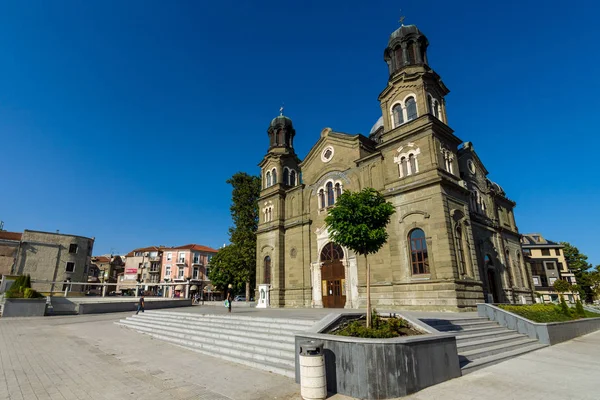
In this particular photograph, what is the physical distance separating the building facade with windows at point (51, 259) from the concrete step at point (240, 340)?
1451 inches

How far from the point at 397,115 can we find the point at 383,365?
66.9 feet

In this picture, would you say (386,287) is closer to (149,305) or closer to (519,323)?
(519,323)

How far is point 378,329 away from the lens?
832 centimetres

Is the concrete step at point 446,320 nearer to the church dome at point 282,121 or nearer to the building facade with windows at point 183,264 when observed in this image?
the church dome at point 282,121

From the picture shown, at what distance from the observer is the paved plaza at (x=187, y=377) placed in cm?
682

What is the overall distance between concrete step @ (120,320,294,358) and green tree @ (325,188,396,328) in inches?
142

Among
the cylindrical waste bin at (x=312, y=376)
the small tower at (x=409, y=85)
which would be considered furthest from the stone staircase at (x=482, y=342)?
the small tower at (x=409, y=85)

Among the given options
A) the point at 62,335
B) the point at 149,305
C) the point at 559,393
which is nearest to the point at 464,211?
the point at 559,393

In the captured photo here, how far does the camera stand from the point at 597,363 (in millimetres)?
10000

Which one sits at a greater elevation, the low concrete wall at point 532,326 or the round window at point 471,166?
the round window at point 471,166

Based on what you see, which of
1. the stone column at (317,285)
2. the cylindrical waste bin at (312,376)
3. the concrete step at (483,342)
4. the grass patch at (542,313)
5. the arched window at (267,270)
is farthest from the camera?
the arched window at (267,270)

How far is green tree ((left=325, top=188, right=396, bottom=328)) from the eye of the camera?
10.0 meters

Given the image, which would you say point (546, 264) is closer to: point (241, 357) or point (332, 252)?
point (332, 252)

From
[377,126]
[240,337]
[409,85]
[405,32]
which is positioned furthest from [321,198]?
[240,337]
